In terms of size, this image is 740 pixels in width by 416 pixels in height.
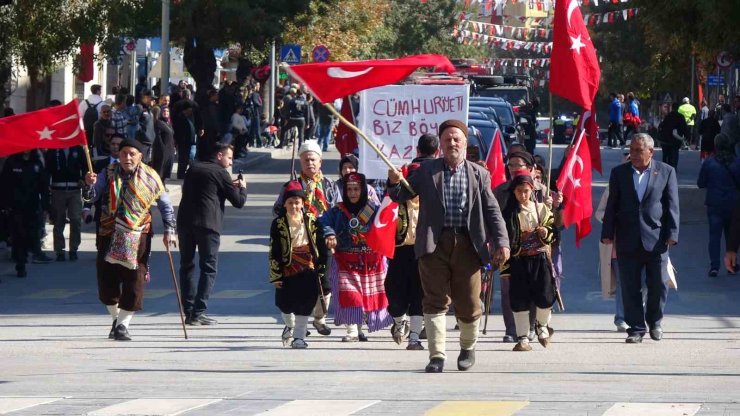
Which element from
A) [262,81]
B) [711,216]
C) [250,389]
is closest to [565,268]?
[711,216]

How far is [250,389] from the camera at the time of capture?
10367 mm

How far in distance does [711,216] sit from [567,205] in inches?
245

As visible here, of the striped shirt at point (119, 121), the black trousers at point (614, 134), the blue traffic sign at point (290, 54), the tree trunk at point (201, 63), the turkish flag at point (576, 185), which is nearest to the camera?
the turkish flag at point (576, 185)

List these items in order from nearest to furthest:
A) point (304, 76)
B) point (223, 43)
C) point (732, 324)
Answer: point (304, 76) < point (732, 324) < point (223, 43)

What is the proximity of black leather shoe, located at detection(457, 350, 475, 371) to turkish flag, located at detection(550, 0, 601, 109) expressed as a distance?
3.46 meters

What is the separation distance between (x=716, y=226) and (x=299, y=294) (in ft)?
27.0

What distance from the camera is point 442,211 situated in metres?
Result: 11.2

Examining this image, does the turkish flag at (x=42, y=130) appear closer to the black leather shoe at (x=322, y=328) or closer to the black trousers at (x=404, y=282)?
the black leather shoe at (x=322, y=328)

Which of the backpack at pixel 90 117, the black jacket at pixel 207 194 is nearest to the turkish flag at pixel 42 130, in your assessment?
the black jacket at pixel 207 194

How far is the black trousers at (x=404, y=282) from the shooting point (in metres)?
13.1

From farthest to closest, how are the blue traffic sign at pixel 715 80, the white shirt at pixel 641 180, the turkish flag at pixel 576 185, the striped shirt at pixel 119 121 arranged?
the blue traffic sign at pixel 715 80 < the striped shirt at pixel 119 121 < the turkish flag at pixel 576 185 < the white shirt at pixel 641 180

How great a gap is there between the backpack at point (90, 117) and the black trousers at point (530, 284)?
585 inches

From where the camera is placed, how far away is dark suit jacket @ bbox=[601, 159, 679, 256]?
45.1 feet

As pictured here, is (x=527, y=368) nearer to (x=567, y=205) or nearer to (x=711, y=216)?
(x=567, y=205)
